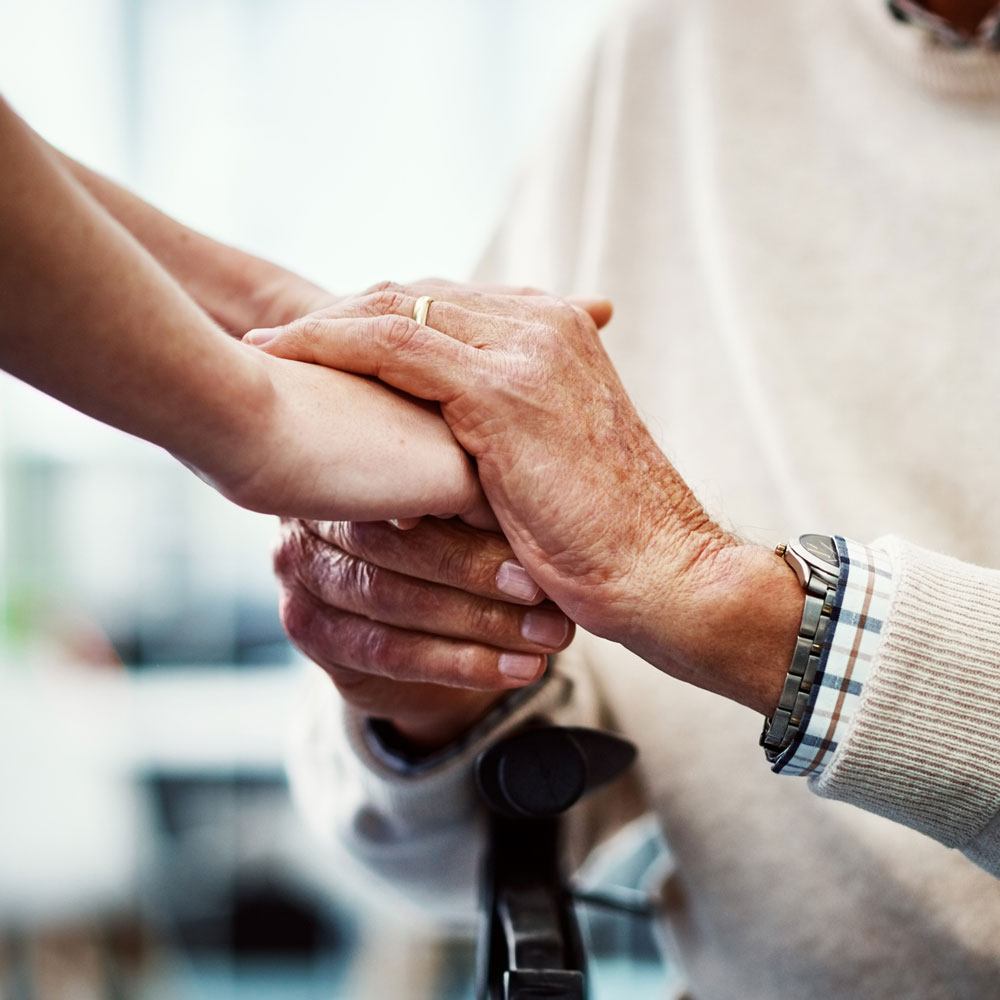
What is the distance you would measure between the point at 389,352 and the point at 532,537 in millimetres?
150

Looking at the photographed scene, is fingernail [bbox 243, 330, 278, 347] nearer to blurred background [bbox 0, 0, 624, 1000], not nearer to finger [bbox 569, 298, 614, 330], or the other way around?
finger [bbox 569, 298, 614, 330]

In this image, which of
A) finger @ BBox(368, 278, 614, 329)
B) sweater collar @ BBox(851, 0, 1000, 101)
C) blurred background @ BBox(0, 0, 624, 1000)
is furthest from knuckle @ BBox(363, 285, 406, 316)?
blurred background @ BBox(0, 0, 624, 1000)

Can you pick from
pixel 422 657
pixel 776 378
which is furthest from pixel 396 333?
pixel 776 378

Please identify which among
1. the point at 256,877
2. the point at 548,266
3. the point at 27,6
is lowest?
the point at 256,877

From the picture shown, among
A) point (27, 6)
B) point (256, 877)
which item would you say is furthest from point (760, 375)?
point (27, 6)

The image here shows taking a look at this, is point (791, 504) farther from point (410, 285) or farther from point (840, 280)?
point (410, 285)

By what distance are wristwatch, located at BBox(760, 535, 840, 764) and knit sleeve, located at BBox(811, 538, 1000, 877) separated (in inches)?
1.3

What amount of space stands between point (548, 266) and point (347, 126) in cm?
150

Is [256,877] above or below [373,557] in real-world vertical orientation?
below

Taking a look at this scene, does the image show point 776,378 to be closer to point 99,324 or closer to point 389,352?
point 389,352

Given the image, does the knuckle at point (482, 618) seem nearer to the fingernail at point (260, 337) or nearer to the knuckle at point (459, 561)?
the knuckle at point (459, 561)

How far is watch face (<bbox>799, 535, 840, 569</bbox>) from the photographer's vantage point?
22.8 inches

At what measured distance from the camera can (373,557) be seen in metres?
0.64

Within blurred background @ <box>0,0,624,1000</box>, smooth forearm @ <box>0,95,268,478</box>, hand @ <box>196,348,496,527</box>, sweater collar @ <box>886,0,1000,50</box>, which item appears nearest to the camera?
smooth forearm @ <box>0,95,268,478</box>
